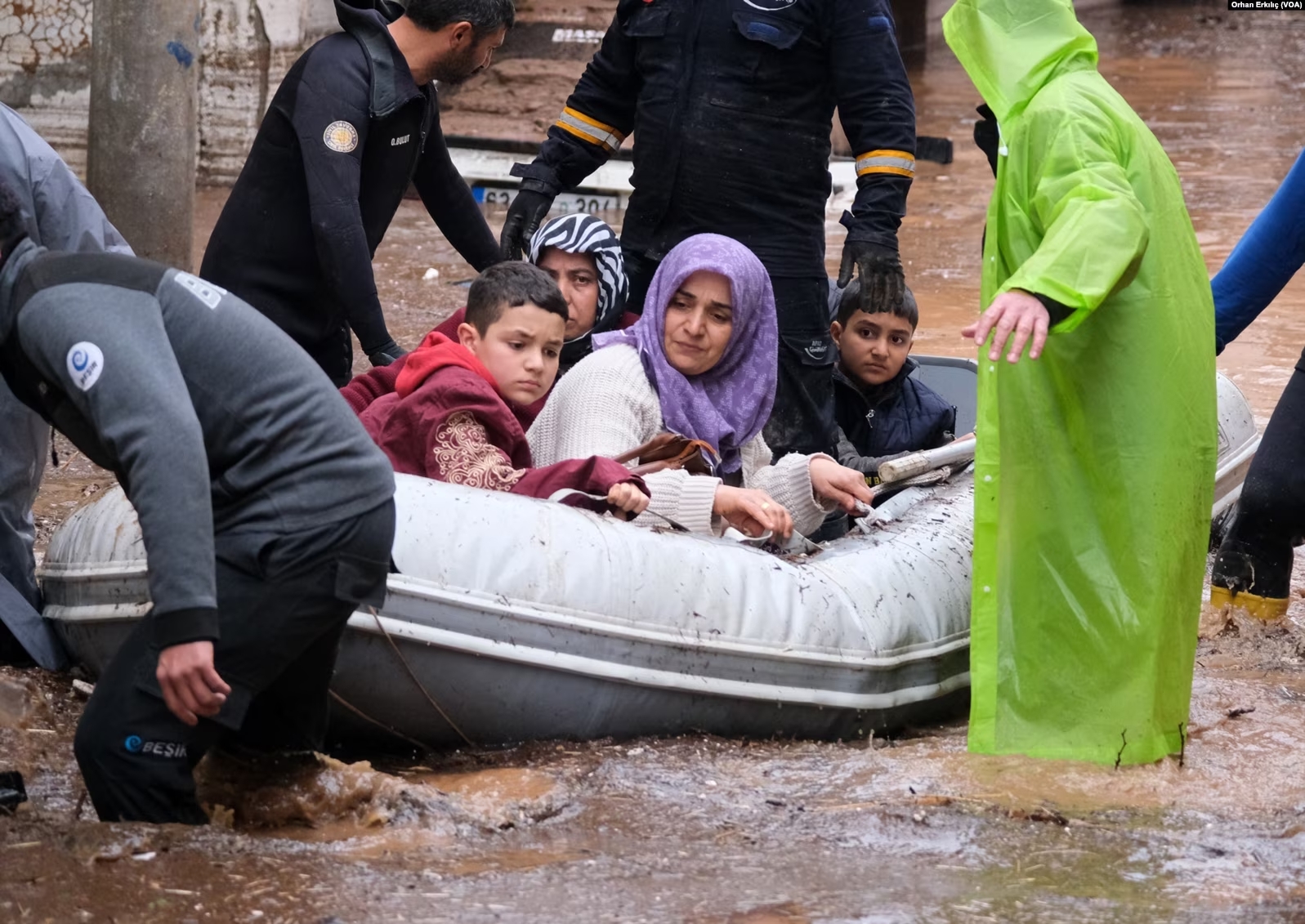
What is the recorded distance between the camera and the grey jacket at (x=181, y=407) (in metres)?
2.66

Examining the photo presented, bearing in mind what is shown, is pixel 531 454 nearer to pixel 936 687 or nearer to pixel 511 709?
pixel 511 709

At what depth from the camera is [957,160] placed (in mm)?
14547

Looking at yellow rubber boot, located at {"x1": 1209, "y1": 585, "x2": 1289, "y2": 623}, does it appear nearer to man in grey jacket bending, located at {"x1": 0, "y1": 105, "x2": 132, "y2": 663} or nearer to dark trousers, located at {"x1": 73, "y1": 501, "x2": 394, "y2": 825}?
dark trousers, located at {"x1": 73, "y1": 501, "x2": 394, "y2": 825}

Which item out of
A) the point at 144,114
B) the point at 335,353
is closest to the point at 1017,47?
the point at 335,353

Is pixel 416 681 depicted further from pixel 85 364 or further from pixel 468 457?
pixel 85 364

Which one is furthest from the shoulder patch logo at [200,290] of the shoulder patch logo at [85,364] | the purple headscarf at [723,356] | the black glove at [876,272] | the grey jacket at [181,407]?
the black glove at [876,272]

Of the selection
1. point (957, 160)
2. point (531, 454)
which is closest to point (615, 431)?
point (531, 454)

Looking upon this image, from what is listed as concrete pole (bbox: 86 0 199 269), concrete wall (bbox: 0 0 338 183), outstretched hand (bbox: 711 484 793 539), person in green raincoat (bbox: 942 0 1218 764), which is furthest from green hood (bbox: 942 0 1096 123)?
concrete wall (bbox: 0 0 338 183)

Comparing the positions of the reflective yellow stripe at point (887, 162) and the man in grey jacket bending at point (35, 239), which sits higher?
the reflective yellow stripe at point (887, 162)

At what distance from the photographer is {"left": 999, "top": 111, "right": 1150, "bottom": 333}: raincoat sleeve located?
10.3ft

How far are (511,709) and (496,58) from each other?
10193 mm

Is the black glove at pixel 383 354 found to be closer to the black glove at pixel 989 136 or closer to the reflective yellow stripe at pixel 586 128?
the reflective yellow stripe at pixel 586 128

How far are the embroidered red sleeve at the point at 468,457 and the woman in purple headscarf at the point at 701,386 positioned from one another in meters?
0.30

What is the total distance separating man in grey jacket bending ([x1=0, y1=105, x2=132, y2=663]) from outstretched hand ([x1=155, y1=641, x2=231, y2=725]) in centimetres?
134
